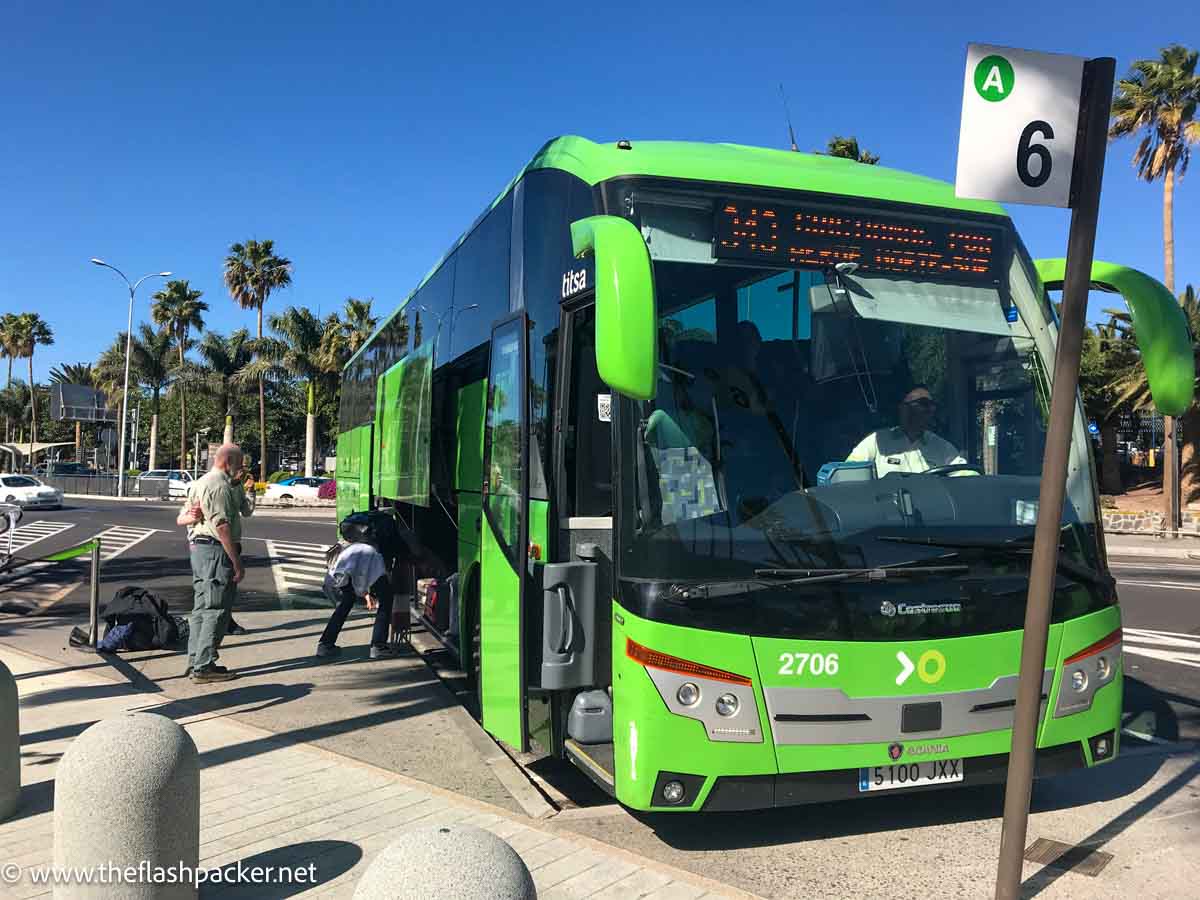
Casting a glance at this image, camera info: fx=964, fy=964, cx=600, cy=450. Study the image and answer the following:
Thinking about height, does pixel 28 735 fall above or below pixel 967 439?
below

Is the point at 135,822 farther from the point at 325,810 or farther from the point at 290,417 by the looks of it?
the point at 290,417

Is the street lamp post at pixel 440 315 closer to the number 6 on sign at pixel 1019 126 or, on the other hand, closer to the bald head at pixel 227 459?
the bald head at pixel 227 459

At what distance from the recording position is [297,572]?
1738 cm

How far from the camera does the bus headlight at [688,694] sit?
4.16 meters

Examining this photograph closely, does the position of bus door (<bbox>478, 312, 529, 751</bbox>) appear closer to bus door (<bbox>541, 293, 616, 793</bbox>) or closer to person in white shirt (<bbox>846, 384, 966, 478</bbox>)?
bus door (<bbox>541, 293, 616, 793</bbox>)

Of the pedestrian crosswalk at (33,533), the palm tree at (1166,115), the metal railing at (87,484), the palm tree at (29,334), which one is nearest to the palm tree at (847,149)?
the palm tree at (1166,115)

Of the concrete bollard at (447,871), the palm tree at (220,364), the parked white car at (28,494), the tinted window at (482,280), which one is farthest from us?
the palm tree at (220,364)

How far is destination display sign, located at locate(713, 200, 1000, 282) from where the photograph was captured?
4.80 meters

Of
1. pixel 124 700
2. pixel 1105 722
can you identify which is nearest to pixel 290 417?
pixel 124 700

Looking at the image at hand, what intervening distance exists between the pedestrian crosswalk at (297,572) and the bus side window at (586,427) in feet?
29.4

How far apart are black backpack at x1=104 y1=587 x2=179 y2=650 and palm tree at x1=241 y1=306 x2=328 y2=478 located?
43851 millimetres

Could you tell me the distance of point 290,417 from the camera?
72562 millimetres

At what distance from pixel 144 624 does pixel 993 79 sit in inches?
349

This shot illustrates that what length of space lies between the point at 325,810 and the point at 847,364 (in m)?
3.50
